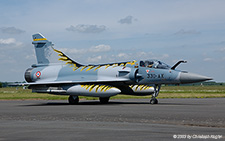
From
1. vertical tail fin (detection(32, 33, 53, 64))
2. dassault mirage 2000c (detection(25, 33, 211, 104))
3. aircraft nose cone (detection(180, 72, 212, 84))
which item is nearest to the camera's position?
aircraft nose cone (detection(180, 72, 212, 84))

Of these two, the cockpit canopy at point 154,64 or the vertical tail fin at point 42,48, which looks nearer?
the cockpit canopy at point 154,64

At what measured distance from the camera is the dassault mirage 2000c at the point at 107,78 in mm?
24203

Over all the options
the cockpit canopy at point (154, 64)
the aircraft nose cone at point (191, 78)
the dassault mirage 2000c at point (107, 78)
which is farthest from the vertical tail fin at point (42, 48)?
the aircraft nose cone at point (191, 78)

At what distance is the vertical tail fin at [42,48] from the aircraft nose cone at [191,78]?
480 inches

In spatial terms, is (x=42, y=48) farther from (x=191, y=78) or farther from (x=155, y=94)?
(x=191, y=78)

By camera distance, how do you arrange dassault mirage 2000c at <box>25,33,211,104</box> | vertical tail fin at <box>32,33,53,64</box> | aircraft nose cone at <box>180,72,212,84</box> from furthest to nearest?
vertical tail fin at <box>32,33,53,64</box>
dassault mirage 2000c at <box>25,33,211,104</box>
aircraft nose cone at <box>180,72,212,84</box>

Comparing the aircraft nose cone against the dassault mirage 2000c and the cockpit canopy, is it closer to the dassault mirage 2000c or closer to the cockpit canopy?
the dassault mirage 2000c

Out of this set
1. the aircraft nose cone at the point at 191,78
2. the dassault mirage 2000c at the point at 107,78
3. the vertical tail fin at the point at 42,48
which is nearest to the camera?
the aircraft nose cone at the point at 191,78

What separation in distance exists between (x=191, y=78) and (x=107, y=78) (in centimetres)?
617

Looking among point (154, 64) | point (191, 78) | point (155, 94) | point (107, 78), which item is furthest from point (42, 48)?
point (191, 78)

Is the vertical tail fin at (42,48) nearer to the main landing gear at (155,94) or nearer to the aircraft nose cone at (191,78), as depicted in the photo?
the main landing gear at (155,94)

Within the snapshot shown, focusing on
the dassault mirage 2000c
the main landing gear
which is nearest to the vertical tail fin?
the dassault mirage 2000c

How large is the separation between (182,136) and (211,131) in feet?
4.60

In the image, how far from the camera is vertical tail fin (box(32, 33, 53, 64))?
30641 mm
